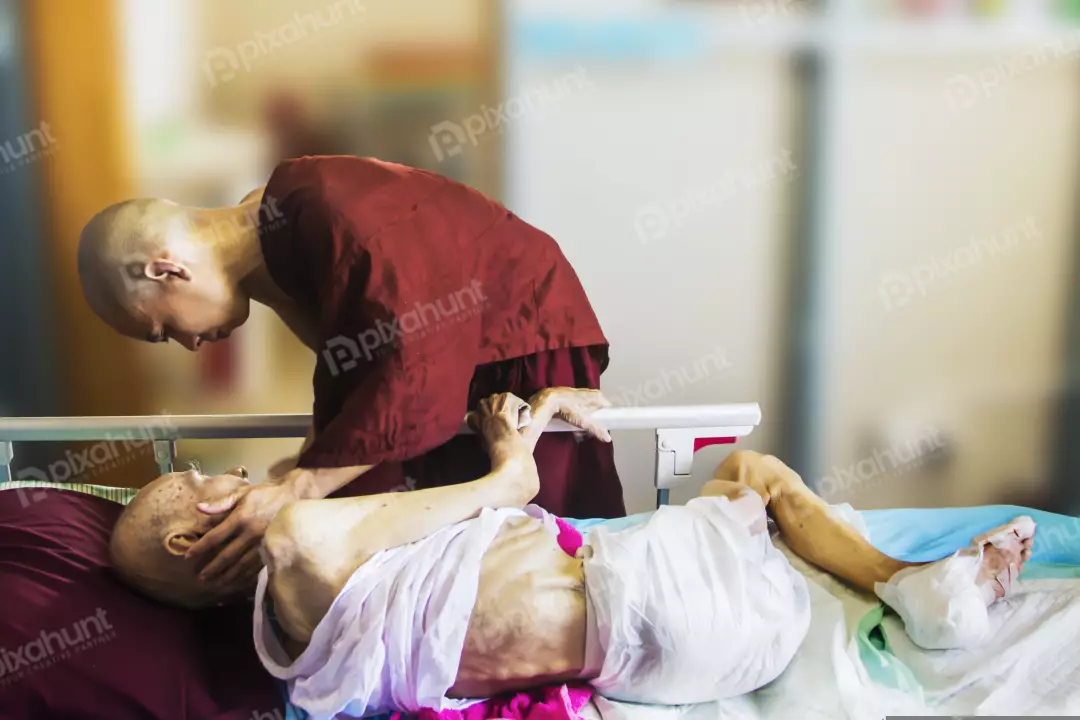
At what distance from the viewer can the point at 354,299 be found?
1163 millimetres

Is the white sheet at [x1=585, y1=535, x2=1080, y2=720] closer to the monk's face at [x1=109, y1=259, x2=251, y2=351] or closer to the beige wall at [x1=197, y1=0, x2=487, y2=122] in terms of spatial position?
the monk's face at [x1=109, y1=259, x2=251, y2=351]

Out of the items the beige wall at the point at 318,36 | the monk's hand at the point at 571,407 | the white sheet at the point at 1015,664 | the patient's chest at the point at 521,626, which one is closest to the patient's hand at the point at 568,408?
the monk's hand at the point at 571,407

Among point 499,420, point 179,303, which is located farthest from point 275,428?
point 499,420

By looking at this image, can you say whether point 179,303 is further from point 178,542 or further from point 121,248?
point 178,542

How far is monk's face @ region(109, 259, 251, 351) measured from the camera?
1.16m

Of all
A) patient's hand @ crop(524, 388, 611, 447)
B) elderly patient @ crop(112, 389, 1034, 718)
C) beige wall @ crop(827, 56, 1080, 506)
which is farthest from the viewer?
beige wall @ crop(827, 56, 1080, 506)

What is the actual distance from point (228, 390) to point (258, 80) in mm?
526

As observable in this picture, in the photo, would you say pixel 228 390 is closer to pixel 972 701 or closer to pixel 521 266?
pixel 521 266

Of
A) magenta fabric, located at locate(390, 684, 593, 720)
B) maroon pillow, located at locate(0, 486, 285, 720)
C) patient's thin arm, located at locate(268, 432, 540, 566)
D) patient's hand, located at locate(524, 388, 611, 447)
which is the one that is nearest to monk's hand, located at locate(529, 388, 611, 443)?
patient's hand, located at locate(524, 388, 611, 447)

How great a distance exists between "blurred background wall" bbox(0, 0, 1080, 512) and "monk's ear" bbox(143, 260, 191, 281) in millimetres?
288

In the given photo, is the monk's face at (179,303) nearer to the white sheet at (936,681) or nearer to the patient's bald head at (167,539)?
the patient's bald head at (167,539)

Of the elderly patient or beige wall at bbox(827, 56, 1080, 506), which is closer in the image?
the elderly patient

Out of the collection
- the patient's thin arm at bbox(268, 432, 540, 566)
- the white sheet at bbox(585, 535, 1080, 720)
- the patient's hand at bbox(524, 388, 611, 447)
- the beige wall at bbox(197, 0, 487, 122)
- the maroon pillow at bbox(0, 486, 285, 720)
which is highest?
the beige wall at bbox(197, 0, 487, 122)

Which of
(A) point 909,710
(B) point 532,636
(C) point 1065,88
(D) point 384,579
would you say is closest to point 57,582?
(D) point 384,579
